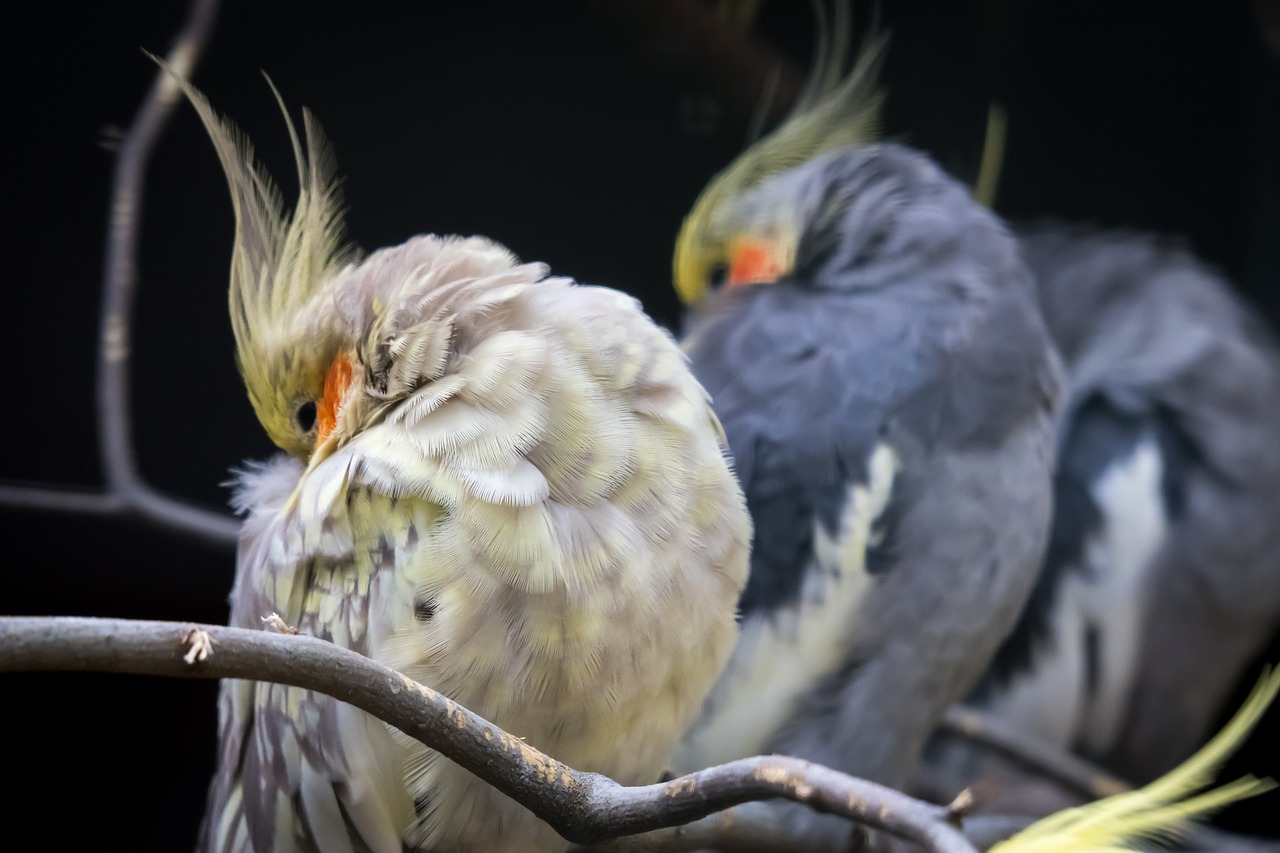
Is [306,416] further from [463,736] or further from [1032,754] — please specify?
[1032,754]

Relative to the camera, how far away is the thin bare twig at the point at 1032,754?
146 cm

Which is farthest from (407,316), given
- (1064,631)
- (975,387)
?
(1064,631)

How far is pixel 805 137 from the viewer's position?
1.18 metres

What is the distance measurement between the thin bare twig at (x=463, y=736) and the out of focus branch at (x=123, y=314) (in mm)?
510

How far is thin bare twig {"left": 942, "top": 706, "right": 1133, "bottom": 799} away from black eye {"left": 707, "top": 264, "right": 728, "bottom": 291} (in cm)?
65

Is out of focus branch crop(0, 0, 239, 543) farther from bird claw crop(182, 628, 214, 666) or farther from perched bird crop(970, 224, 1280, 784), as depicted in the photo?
perched bird crop(970, 224, 1280, 784)

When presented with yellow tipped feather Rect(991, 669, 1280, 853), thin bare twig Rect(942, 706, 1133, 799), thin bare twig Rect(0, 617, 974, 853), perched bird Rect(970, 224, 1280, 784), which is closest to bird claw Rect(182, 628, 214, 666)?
thin bare twig Rect(0, 617, 974, 853)

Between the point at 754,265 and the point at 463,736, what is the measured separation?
665 mm

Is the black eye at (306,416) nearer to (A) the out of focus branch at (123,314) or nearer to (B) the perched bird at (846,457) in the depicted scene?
(A) the out of focus branch at (123,314)

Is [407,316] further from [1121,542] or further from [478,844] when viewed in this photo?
[1121,542]

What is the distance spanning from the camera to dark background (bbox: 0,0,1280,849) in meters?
0.91

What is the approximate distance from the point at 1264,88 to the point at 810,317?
0.91m

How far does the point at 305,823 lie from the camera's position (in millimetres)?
772

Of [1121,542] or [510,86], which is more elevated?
[510,86]
